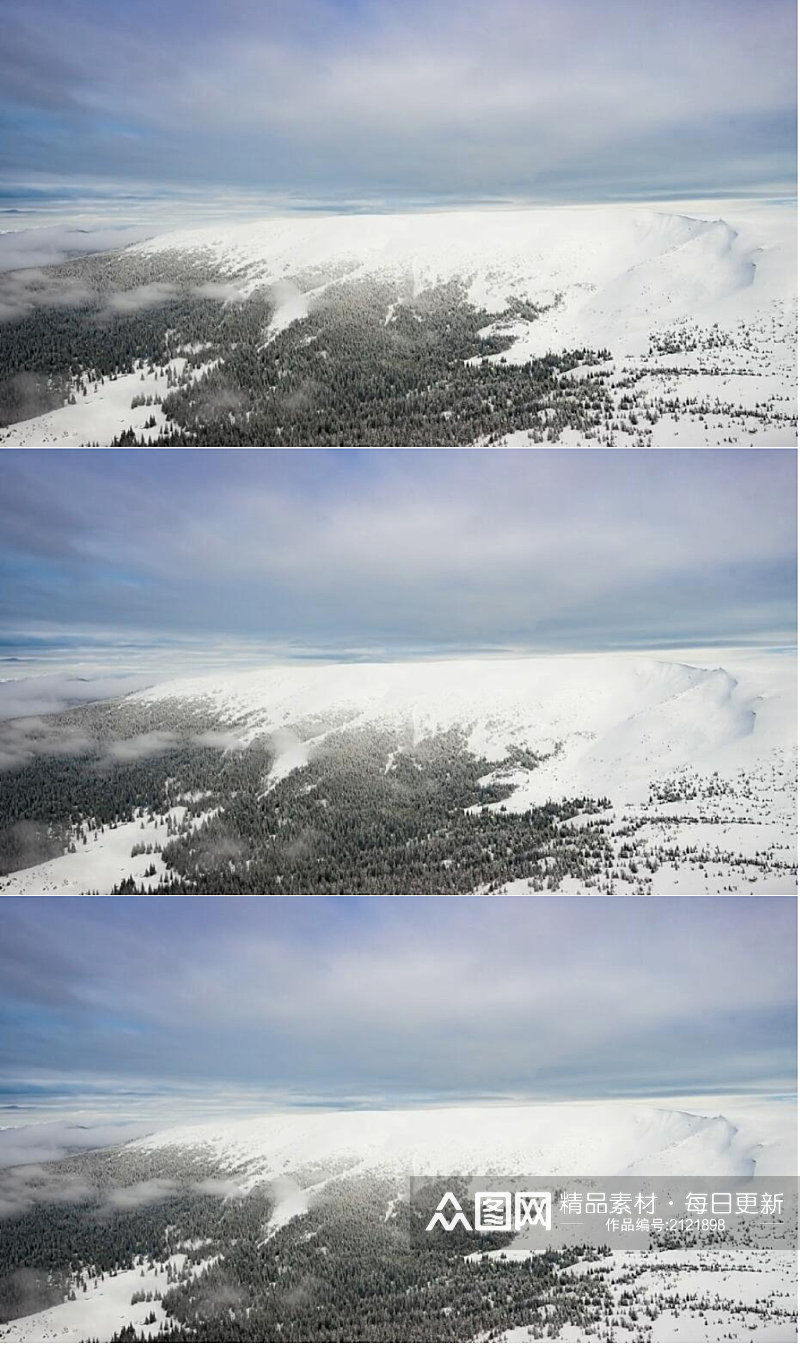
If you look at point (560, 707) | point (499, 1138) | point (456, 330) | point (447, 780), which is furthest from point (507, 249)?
point (499, 1138)

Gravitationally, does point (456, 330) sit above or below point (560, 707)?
above

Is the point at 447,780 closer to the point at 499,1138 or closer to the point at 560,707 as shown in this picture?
the point at 560,707

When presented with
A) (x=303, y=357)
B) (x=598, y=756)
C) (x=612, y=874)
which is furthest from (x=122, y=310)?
(x=612, y=874)

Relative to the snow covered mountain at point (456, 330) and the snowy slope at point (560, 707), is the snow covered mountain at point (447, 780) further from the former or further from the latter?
the snow covered mountain at point (456, 330)

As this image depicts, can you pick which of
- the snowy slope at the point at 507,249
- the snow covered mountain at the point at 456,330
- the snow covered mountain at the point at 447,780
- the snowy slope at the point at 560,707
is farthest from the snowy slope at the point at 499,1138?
the snowy slope at the point at 507,249

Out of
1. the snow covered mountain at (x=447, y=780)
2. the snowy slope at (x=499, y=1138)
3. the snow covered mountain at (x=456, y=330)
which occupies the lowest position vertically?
the snowy slope at (x=499, y=1138)

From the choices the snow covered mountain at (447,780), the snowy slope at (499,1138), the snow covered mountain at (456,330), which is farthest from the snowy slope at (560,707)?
the snowy slope at (499,1138)

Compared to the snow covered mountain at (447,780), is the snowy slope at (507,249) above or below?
above

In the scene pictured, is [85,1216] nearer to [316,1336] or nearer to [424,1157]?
[316,1336]
